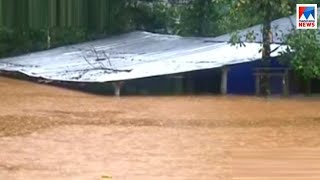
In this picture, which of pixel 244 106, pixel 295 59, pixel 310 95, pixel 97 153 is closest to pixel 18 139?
pixel 97 153

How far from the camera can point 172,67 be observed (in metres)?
22.5

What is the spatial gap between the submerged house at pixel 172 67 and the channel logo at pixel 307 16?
147cm

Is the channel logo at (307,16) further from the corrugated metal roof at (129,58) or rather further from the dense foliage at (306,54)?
the corrugated metal roof at (129,58)

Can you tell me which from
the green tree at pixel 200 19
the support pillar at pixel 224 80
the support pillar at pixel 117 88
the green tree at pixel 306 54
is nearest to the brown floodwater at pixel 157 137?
the support pillar at pixel 117 88

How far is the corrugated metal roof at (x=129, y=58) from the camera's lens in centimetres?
2252

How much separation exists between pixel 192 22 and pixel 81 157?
73.1ft

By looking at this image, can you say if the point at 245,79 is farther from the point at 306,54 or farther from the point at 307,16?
the point at 307,16

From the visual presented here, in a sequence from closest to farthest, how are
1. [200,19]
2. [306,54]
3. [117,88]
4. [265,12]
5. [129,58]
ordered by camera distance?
[306,54], [117,88], [265,12], [129,58], [200,19]

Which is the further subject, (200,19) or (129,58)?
(200,19)

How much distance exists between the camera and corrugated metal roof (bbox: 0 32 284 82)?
73.9 feet

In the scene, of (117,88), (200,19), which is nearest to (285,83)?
(117,88)

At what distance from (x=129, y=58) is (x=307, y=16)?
764 centimetres

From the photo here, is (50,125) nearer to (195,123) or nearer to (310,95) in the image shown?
(195,123)

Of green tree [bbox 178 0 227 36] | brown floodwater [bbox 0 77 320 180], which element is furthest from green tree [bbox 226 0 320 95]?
green tree [bbox 178 0 227 36]
